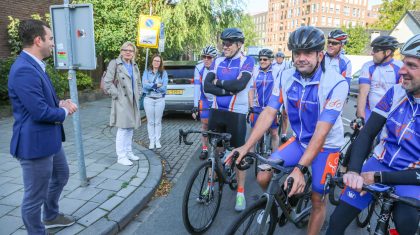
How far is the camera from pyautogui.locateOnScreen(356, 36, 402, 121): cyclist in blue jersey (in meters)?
4.54

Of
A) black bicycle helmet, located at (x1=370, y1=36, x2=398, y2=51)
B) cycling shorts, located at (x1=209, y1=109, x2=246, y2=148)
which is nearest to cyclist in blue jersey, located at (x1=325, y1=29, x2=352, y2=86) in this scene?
black bicycle helmet, located at (x1=370, y1=36, x2=398, y2=51)

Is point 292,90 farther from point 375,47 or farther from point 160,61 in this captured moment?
point 160,61

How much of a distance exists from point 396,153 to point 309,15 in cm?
10270

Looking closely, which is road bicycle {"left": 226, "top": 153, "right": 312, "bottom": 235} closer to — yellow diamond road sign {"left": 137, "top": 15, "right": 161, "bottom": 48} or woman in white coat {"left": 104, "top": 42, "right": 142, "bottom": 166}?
woman in white coat {"left": 104, "top": 42, "right": 142, "bottom": 166}

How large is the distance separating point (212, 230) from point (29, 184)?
196cm

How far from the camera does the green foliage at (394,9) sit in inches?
1626

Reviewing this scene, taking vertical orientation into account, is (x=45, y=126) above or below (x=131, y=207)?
above

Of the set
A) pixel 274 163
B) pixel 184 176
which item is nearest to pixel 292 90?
pixel 274 163

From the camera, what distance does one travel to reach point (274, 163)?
2.43 metres

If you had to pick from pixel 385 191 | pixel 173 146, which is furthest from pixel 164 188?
pixel 385 191

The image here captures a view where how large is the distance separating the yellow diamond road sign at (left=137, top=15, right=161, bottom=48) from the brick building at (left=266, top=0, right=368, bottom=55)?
299ft

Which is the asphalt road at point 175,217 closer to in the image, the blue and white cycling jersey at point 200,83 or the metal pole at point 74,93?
the metal pole at point 74,93

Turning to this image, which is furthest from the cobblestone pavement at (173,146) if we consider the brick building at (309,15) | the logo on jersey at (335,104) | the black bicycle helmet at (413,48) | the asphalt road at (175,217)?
the brick building at (309,15)

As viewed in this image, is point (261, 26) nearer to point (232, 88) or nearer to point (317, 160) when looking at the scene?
point (232, 88)
